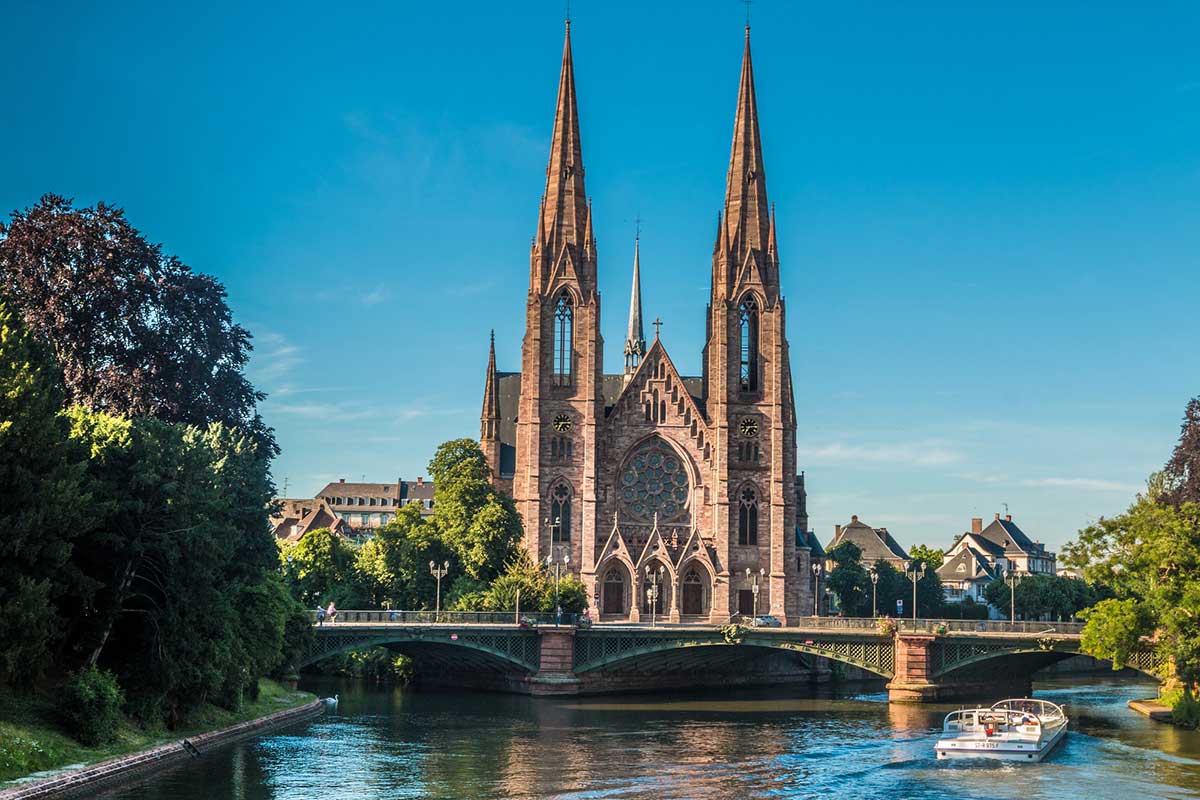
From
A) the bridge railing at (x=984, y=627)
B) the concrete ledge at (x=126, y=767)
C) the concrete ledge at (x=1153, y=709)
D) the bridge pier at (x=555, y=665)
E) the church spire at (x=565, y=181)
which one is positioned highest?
the church spire at (x=565, y=181)

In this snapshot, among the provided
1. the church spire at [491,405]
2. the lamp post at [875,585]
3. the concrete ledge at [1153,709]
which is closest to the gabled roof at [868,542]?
the lamp post at [875,585]

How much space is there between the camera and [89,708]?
44562 millimetres

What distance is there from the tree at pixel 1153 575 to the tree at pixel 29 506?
45.9m

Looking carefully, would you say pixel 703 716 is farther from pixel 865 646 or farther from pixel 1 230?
pixel 1 230

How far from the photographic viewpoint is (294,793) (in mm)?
43531

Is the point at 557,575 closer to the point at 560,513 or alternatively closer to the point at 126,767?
the point at 560,513

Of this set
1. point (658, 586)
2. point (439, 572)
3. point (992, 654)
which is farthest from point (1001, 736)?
point (658, 586)

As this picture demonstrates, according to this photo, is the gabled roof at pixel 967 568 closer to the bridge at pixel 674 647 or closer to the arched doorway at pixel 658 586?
the arched doorway at pixel 658 586

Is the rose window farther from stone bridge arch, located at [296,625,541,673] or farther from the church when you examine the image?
stone bridge arch, located at [296,625,541,673]

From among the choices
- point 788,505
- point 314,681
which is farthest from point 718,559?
point 314,681

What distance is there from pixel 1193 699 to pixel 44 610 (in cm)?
4819

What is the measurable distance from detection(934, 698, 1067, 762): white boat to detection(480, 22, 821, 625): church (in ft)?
144

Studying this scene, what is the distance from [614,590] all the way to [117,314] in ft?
170

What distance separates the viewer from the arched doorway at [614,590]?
103m
